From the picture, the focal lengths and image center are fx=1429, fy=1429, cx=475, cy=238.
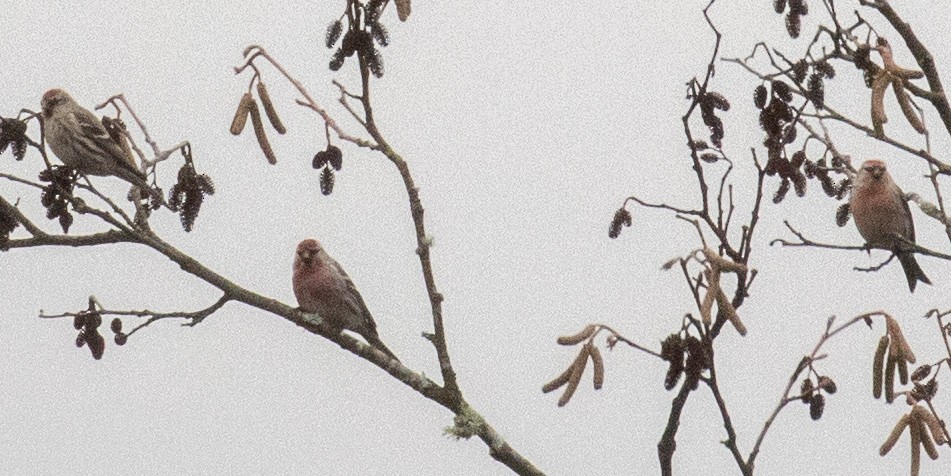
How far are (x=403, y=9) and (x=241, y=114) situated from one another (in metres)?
0.98

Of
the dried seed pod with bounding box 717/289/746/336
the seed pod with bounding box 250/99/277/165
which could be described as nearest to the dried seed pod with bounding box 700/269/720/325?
the dried seed pod with bounding box 717/289/746/336

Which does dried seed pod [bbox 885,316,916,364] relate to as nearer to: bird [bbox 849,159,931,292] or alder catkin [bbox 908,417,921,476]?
alder catkin [bbox 908,417,921,476]

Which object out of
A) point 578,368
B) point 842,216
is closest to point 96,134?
point 842,216

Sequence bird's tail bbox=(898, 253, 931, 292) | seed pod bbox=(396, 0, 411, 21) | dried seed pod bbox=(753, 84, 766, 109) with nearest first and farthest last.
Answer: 1. seed pod bbox=(396, 0, 411, 21)
2. dried seed pod bbox=(753, 84, 766, 109)
3. bird's tail bbox=(898, 253, 931, 292)

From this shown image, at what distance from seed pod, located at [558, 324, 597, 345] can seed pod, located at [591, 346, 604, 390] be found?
0.19 feet

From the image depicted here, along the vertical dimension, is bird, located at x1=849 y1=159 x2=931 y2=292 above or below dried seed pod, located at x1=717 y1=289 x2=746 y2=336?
above

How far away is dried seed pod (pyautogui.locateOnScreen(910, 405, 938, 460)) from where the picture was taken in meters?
5.00

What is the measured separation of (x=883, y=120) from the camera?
4707mm

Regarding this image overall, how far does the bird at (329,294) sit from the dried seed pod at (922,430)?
198 inches

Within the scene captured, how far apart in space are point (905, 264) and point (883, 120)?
6.05m

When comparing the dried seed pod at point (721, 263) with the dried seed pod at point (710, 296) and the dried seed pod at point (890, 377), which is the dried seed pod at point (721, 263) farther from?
the dried seed pod at point (890, 377)

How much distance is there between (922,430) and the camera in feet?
16.7

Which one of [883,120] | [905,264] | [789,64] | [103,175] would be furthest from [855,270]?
[103,175]

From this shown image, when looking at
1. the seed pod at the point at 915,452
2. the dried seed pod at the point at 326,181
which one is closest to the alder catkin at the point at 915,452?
the seed pod at the point at 915,452
